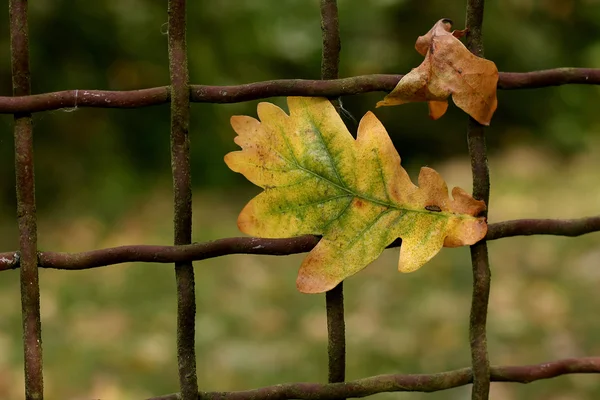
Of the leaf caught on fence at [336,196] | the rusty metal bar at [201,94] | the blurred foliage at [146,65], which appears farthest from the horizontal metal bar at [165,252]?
the blurred foliage at [146,65]

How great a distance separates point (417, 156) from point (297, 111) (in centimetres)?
192

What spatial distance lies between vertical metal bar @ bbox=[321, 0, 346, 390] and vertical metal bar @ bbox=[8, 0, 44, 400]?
233 millimetres

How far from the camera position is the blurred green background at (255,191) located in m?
1.74

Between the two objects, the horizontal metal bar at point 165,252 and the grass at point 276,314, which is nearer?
the horizontal metal bar at point 165,252

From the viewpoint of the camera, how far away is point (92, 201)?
227 centimetres

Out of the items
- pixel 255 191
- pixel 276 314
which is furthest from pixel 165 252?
pixel 255 191

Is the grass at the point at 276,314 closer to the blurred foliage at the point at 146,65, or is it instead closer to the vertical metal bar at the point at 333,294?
the blurred foliage at the point at 146,65

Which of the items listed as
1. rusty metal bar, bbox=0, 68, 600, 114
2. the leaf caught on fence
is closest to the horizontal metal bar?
the leaf caught on fence

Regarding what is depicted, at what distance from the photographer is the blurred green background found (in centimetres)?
174

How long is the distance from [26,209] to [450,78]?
0.35 meters

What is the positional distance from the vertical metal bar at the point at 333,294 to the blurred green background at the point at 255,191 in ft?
3.12

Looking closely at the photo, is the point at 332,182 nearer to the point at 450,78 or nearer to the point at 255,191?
the point at 450,78

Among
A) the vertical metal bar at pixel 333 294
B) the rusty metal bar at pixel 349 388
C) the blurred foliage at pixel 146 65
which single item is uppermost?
the blurred foliage at pixel 146 65

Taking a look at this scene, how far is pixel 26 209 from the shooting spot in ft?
2.20
